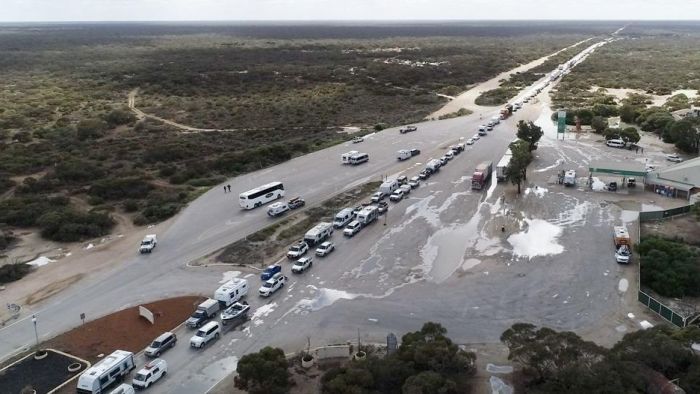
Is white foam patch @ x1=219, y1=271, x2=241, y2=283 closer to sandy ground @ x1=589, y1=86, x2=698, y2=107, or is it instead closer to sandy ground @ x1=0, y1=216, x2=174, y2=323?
sandy ground @ x1=0, y1=216, x2=174, y2=323

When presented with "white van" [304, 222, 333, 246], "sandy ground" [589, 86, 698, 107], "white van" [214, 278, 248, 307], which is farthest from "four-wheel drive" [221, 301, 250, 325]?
"sandy ground" [589, 86, 698, 107]

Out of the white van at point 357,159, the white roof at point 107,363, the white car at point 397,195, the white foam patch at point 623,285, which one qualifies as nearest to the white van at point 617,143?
the white van at point 357,159

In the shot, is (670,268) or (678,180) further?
(678,180)

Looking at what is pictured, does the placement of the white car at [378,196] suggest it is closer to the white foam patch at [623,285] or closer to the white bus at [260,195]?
the white bus at [260,195]

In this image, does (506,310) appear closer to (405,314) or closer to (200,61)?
(405,314)

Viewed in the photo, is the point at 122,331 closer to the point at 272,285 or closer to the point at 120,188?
the point at 272,285

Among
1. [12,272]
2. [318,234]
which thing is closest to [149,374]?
[318,234]
